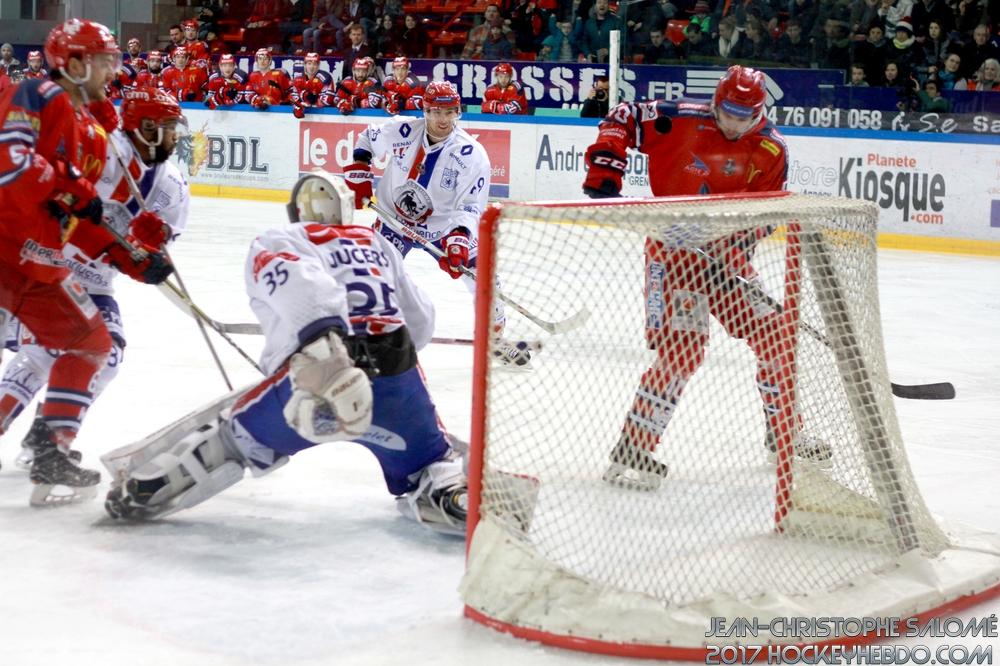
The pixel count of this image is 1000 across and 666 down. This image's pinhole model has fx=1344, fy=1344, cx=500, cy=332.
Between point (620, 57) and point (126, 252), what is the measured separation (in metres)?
7.77

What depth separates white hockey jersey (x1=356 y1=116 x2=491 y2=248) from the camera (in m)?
5.82

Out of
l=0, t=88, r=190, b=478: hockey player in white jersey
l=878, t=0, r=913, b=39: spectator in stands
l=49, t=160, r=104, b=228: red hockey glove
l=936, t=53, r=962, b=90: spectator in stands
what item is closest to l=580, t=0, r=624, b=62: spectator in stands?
l=878, t=0, r=913, b=39: spectator in stands

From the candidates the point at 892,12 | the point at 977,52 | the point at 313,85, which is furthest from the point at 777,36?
the point at 313,85

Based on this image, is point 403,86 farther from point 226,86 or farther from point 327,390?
point 327,390

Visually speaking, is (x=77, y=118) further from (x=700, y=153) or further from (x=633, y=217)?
(x=700, y=153)

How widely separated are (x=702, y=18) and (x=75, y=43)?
7826 millimetres

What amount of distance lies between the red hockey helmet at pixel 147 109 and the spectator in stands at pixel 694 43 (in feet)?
24.2

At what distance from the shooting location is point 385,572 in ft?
9.63

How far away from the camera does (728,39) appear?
33.7 feet

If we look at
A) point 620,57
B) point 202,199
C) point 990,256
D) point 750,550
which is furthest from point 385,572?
point 202,199

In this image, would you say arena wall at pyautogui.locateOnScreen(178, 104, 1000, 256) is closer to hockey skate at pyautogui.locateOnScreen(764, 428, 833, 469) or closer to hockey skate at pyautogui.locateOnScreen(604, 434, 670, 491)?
hockey skate at pyautogui.locateOnScreen(604, 434, 670, 491)

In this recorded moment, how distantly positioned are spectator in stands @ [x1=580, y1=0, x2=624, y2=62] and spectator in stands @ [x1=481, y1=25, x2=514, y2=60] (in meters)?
1.13

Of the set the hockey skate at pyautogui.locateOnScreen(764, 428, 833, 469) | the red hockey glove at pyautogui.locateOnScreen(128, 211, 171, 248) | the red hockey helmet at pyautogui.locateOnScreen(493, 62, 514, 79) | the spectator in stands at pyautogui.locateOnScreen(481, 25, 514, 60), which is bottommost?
the hockey skate at pyautogui.locateOnScreen(764, 428, 833, 469)

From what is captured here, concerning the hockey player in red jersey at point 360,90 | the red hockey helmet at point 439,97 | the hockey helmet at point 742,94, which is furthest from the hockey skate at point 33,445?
the hockey player in red jersey at point 360,90
